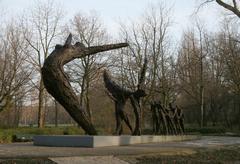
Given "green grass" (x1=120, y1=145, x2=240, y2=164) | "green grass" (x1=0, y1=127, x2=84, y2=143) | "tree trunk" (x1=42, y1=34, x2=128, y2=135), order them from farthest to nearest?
"green grass" (x1=0, y1=127, x2=84, y2=143)
"tree trunk" (x1=42, y1=34, x2=128, y2=135)
"green grass" (x1=120, y1=145, x2=240, y2=164)

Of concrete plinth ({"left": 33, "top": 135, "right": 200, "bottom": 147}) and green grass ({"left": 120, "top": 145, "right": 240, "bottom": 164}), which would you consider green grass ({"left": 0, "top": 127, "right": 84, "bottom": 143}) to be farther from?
green grass ({"left": 120, "top": 145, "right": 240, "bottom": 164})

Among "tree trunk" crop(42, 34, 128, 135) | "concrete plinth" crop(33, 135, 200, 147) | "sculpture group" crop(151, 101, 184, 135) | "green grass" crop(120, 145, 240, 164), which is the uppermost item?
"tree trunk" crop(42, 34, 128, 135)

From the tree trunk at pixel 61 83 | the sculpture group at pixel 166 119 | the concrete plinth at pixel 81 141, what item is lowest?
the concrete plinth at pixel 81 141

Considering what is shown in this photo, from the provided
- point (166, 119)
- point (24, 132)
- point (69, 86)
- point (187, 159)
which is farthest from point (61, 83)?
point (24, 132)

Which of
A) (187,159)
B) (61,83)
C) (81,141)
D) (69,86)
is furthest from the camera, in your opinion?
(69,86)

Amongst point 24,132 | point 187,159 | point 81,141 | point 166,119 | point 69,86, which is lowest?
point 187,159

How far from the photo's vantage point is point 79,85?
117ft

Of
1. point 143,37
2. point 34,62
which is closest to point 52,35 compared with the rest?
point 34,62

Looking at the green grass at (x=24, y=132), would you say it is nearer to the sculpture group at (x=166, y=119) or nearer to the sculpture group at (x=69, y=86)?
the sculpture group at (x=166, y=119)

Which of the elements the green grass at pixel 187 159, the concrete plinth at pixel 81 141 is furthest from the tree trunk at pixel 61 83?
the green grass at pixel 187 159

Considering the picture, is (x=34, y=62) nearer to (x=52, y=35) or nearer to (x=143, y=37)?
(x=52, y=35)

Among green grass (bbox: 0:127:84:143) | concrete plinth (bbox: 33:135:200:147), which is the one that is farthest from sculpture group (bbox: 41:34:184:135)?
green grass (bbox: 0:127:84:143)

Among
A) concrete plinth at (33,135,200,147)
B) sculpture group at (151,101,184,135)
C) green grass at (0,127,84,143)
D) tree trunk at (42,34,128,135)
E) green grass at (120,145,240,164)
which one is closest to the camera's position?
green grass at (120,145,240,164)

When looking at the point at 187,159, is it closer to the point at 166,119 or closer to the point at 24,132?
the point at 166,119
